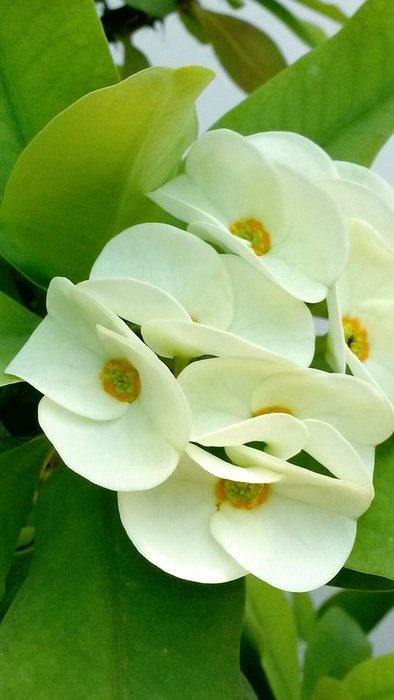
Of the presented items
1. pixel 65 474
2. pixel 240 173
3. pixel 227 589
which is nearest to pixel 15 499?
pixel 65 474

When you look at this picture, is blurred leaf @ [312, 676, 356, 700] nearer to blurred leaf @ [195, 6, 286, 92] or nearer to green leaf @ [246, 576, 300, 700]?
green leaf @ [246, 576, 300, 700]

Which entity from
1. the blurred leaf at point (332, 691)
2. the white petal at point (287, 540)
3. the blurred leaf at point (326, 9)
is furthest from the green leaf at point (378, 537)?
the blurred leaf at point (326, 9)

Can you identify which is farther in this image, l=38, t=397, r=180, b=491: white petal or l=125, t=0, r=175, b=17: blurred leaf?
l=125, t=0, r=175, b=17: blurred leaf

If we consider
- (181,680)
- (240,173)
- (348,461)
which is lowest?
(181,680)

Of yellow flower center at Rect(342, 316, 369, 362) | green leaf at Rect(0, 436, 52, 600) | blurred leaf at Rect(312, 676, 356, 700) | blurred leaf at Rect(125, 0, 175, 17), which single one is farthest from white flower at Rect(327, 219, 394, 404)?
blurred leaf at Rect(125, 0, 175, 17)

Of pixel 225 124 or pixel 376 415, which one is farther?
pixel 225 124

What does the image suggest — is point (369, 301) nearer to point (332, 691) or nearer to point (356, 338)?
point (356, 338)

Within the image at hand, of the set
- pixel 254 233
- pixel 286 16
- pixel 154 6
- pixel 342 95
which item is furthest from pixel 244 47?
pixel 254 233

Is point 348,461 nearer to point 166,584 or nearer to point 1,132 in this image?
point 166,584
